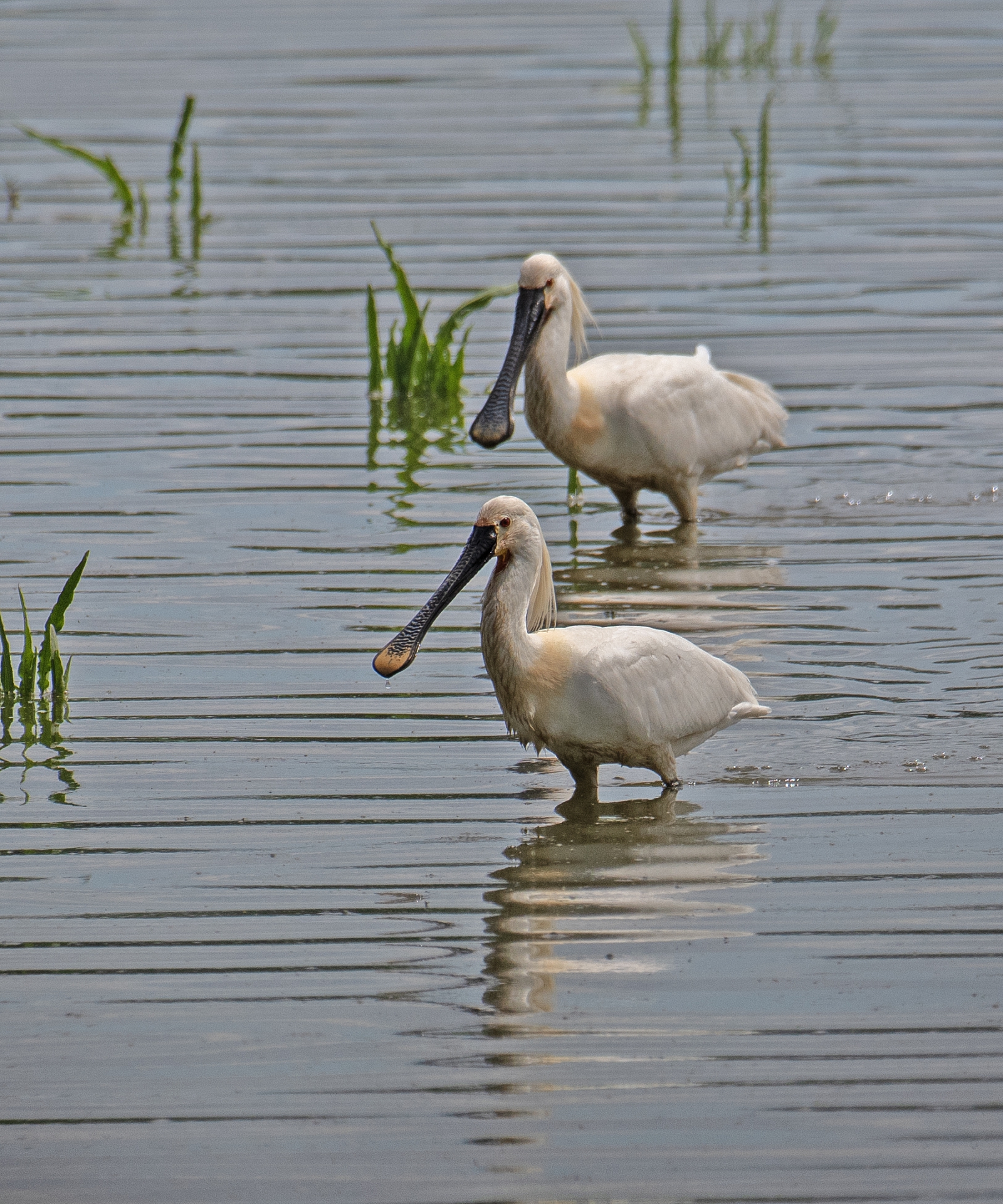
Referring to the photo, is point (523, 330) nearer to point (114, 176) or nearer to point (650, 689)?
point (650, 689)

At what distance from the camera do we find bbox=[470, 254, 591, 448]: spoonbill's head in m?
8.05

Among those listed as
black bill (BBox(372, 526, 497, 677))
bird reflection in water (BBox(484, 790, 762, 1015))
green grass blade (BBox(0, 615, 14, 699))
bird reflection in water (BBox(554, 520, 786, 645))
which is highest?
black bill (BBox(372, 526, 497, 677))

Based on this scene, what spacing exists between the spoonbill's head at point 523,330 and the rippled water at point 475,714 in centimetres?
30

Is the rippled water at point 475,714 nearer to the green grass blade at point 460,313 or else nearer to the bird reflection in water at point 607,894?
the bird reflection in water at point 607,894

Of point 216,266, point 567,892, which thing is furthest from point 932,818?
point 216,266

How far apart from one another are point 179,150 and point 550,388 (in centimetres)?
477

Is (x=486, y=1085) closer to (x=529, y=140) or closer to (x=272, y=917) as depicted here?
(x=272, y=917)

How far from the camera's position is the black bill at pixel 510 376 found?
26.4ft

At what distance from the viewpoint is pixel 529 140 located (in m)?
13.6

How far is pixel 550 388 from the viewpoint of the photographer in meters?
7.91

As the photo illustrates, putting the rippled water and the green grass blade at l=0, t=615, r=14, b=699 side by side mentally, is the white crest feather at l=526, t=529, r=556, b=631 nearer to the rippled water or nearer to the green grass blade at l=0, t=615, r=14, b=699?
the rippled water

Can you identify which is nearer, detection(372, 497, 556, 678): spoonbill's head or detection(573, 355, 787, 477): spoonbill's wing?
detection(372, 497, 556, 678): spoonbill's head

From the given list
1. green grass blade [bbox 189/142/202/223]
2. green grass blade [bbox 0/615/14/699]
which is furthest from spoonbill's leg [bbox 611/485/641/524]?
green grass blade [bbox 189/142/202/223]

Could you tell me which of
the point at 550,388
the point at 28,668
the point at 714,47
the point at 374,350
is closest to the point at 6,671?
the point at 28,668
